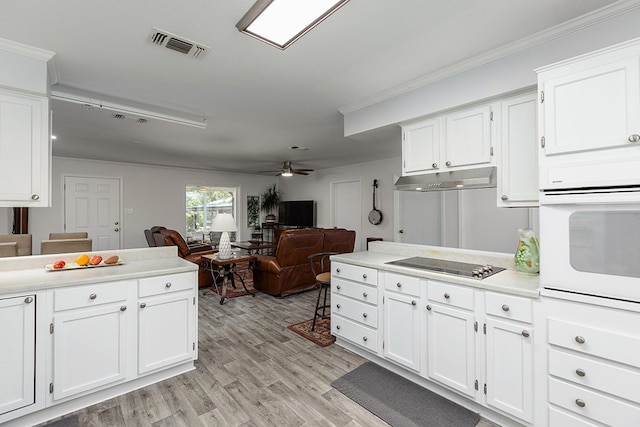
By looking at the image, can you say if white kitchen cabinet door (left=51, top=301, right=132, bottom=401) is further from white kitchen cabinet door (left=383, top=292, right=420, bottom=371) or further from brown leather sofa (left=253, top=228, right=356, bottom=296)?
brown leather sofa (left=253, top=228, right=356, bottom=296)

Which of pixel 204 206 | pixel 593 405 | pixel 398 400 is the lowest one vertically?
pixel 398 400

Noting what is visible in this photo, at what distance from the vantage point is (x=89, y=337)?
1982 millimetres

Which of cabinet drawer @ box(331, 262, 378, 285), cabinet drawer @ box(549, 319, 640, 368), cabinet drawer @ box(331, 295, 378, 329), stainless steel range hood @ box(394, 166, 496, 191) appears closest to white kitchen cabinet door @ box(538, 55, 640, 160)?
stainless steel range hood @ box(394, 166, 496, 191)

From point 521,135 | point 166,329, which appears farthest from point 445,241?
point 166,329

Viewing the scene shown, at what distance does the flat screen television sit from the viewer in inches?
312

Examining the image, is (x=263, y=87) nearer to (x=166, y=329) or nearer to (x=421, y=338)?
(x=166, y=329)

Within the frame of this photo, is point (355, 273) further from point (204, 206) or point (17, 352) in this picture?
point (204, 206)

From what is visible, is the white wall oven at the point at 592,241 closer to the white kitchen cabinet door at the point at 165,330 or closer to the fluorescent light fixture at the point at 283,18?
the fluorescent light fixture at the point at 283,18

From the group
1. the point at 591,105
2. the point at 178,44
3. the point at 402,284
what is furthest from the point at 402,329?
the point at 178,44

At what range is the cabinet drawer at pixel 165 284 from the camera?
2180mm

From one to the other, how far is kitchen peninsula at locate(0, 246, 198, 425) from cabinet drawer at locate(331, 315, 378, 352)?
1.31 metres

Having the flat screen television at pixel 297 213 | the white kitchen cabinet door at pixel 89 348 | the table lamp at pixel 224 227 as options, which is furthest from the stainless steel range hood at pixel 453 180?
the flat screen television at pixel 297 213

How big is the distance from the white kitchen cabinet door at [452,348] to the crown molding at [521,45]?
6.15 ft

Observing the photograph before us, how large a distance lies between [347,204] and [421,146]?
469 centimetres
